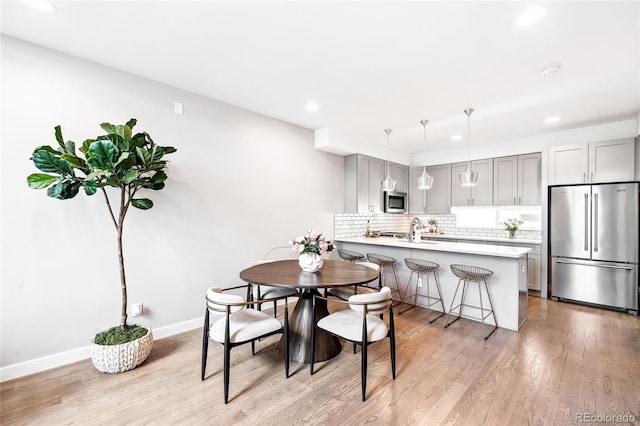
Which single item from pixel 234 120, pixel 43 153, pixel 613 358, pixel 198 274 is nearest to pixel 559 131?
pixel 613 358

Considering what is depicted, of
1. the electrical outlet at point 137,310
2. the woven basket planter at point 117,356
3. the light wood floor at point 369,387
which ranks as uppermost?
the electrical outlet at point 137,310

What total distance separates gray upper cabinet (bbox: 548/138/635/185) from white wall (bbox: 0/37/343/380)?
4.20m

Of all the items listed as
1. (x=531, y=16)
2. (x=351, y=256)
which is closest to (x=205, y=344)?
(x=351, y=256)

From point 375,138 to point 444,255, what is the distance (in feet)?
7.87

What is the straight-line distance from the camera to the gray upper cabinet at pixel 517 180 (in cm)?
473

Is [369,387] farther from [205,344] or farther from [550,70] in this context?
[550,70]

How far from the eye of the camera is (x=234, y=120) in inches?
142

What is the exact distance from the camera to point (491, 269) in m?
Result: 3.39

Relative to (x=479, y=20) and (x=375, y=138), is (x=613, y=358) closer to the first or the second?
(x=479, y=20)

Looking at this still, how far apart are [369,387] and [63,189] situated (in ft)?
9.24

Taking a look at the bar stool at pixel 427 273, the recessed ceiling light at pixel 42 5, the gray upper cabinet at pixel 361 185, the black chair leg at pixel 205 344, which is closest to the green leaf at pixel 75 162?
the recessed ceiling light at pixel 42 5

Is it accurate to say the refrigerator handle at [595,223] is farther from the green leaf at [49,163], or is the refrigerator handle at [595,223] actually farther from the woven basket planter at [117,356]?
the green leaf at [49,163]

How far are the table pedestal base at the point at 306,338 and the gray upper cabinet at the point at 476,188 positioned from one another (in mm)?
4149

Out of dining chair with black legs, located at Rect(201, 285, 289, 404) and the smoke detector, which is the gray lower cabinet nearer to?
the smoke detector
